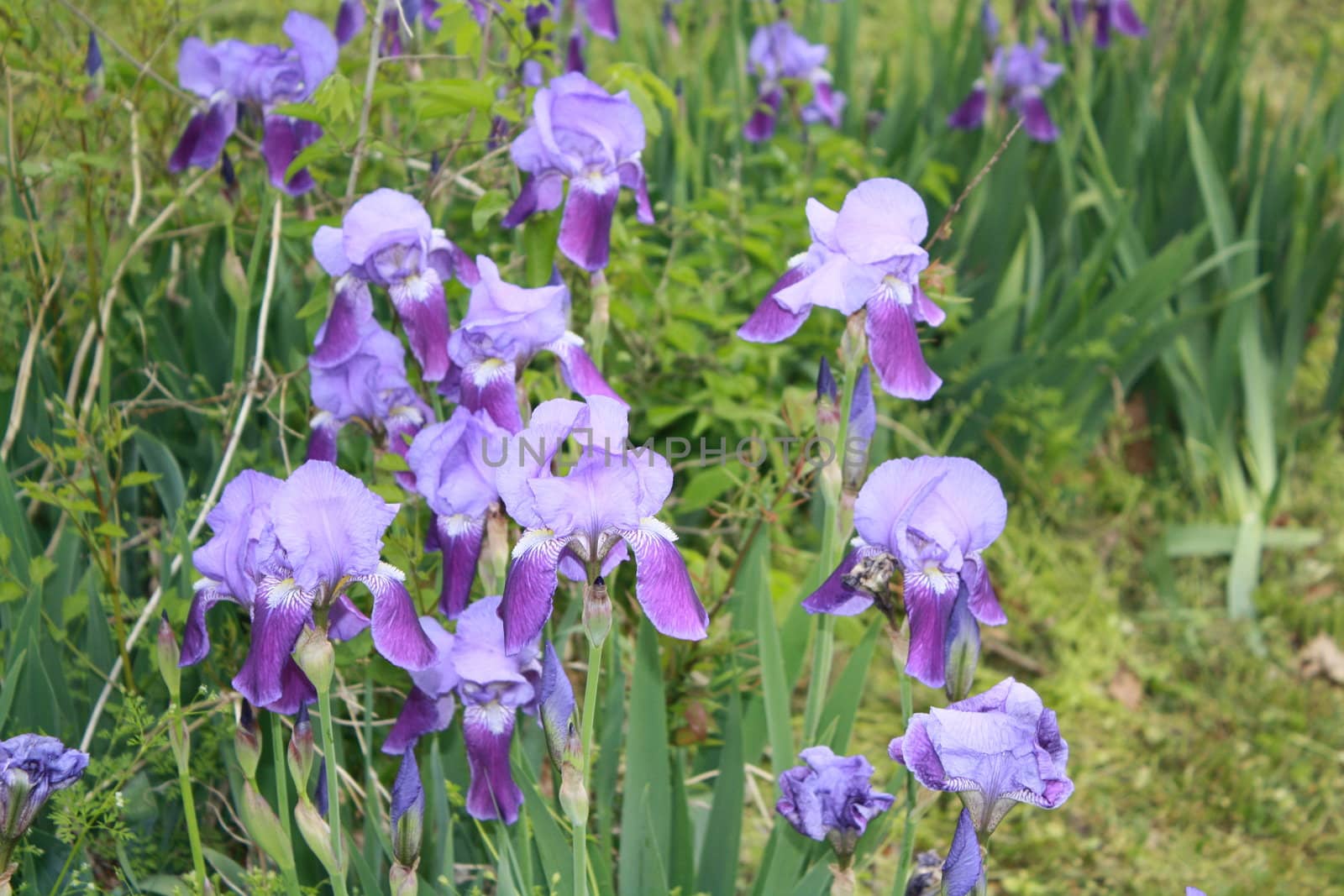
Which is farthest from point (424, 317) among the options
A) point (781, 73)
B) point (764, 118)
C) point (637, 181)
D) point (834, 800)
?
point (781, 73)

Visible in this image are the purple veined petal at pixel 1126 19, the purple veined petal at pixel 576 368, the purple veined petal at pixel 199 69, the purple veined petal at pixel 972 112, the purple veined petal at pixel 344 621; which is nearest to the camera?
the purple veined petal at pixel 344 621

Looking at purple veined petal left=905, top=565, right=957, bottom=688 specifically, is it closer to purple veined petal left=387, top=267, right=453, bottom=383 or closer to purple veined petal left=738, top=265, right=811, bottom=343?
purple veined petal left=738, top=265, right=811, bottom=343

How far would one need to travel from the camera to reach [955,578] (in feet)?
4.60

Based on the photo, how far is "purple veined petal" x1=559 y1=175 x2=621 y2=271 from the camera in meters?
1.83

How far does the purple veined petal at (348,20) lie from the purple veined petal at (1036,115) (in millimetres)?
1986

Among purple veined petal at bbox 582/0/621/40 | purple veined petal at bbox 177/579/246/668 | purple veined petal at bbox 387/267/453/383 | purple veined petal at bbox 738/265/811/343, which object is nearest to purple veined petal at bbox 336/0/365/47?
purple veined petal at bbox 582/0/621/40

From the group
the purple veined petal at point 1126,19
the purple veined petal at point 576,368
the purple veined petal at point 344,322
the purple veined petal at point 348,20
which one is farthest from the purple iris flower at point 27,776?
the purple veined petal at point 1126,19

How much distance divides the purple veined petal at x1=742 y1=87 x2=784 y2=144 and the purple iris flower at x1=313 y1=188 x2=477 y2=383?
6.01 ft

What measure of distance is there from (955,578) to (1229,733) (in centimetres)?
187

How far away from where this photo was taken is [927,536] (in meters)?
1.36

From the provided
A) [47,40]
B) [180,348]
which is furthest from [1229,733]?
[47,40]

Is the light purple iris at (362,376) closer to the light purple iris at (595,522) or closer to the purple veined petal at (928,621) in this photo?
the light purple iris at (595,522)

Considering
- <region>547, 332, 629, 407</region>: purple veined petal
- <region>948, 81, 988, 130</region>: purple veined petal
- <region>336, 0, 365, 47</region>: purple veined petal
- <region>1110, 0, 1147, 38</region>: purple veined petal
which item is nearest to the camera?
<region>547, 332, 629, 407</region>: purple veined petal

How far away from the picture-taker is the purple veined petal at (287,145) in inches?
84.4
